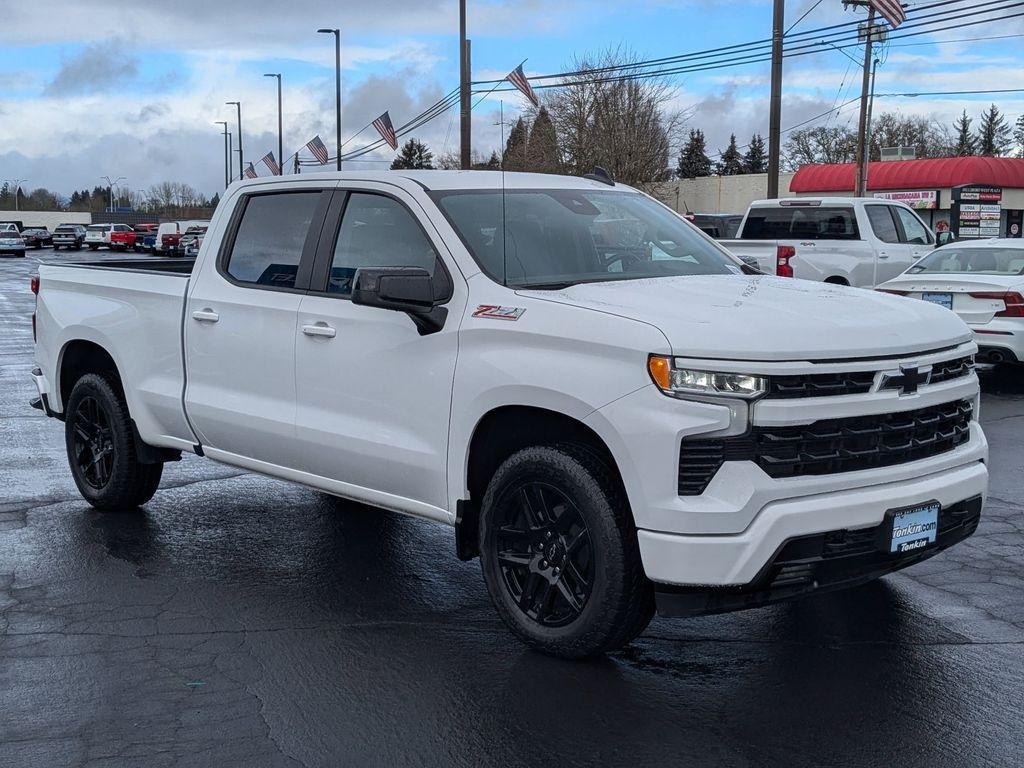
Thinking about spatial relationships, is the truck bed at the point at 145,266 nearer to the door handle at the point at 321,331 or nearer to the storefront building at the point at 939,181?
the door handle at the point at 321,331

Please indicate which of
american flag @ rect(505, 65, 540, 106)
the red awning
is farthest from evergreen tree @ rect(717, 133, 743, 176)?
american flag @ rect(505, 65, 540, 106)

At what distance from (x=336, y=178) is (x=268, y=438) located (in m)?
1.32

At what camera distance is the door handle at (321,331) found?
5.40 m

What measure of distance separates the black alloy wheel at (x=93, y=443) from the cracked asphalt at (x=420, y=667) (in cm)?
50

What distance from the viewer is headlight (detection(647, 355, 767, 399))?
13.2 feet

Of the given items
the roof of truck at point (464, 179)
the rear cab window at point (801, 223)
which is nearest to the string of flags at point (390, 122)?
the rear cab window at point (801, 223)

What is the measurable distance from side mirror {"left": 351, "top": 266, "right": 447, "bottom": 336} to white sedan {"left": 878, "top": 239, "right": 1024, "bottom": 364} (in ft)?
28.1

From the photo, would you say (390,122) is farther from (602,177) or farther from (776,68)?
(602,177)

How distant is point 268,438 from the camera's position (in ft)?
19.0

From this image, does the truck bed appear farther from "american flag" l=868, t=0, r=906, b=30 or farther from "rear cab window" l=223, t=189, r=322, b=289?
"american flag" l=868, t=0, r=906, b=30

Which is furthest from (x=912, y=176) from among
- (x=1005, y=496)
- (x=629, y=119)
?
(x=1005, y=496)

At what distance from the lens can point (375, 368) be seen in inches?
205

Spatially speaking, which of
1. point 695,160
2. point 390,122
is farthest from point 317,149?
point 695,160

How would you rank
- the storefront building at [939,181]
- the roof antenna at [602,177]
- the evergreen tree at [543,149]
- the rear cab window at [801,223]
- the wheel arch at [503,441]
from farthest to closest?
the storefront building at [939,181] < the evergreen tree at [543,149] < the rear cab window at [801,223] < the roof antenna at [602,177] < the wheel arch at [503,441]
